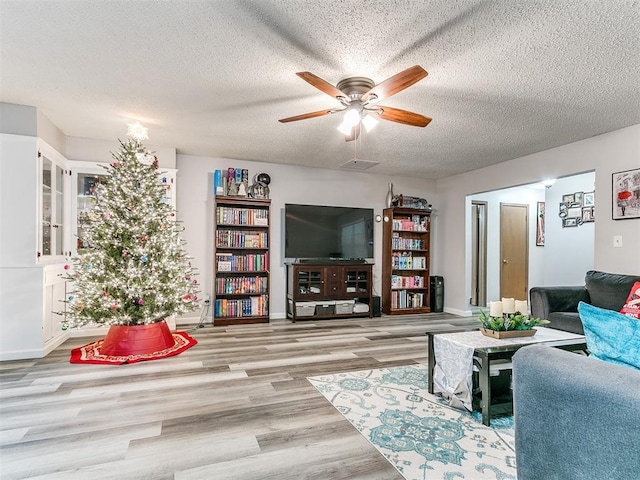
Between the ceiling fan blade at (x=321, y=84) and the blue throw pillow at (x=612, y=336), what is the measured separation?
6.21ft

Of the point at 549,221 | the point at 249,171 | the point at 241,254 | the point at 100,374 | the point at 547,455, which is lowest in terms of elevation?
the point at 100,374

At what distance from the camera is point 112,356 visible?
11.1ft

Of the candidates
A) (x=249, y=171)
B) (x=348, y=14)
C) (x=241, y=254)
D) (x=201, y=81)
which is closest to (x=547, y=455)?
(x=348, y=14)

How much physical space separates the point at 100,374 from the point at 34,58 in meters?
2.50

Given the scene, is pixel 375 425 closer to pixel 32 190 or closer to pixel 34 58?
pixel 34 58

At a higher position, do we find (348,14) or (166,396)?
(348,14)

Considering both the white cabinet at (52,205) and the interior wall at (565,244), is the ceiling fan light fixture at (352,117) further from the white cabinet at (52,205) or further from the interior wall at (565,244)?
the interior wall at (565,244)

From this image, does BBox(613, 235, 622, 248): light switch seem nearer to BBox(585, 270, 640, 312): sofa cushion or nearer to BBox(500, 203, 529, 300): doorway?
BBox(585, 270, 640, 312): sofa cushion

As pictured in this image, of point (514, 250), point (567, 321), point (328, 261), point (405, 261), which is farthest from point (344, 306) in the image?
point (514, 250)

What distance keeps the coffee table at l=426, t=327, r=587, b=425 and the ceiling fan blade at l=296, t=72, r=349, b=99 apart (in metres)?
1.94

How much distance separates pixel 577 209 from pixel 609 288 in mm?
3374

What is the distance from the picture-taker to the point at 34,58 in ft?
8.23

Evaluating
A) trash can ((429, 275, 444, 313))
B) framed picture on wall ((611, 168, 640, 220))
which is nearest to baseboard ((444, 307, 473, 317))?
trash can ((429, 275, 444, 313))

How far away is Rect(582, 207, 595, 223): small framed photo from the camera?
19.9 feet
